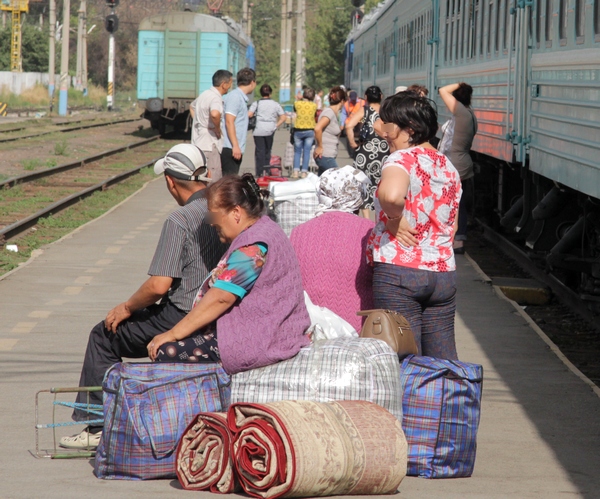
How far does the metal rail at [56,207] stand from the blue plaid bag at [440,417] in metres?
8.40

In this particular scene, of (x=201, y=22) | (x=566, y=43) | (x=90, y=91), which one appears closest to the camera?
(x=566, y=43)

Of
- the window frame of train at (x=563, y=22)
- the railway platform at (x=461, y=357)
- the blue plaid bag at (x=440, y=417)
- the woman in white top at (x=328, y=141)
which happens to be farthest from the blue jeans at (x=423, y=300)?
the woman in white top at (x=328, y=141)

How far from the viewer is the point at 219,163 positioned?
1200 centimetres

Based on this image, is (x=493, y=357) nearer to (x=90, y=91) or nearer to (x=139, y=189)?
(x=139, y=189)

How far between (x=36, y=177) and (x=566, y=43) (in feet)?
42.9

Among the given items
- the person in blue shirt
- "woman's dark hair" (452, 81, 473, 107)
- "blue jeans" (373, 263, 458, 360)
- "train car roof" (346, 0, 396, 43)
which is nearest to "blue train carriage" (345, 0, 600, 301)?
"woman's dark hair" (452, 81, 473, 107)

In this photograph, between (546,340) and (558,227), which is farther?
(558,227)

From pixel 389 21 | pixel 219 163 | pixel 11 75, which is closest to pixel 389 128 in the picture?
pixel 219 163

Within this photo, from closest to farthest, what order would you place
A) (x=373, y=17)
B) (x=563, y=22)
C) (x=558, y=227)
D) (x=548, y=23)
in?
(x=563, y=22) < (x=548, y=23) < (x=558, y=227) < (x=373, y=17)

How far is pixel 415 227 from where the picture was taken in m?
5.07

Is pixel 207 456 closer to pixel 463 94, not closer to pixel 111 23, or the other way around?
pixel 463 94

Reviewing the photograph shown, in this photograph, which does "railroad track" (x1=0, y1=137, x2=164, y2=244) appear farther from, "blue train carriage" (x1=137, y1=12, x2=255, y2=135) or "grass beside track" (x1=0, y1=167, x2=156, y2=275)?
"blue train carriage" (x1=137, y1=12, x2=255, y2=135)

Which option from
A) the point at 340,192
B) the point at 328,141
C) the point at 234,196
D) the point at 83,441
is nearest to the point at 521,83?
the point at 340,192

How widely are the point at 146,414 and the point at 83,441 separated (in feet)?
2.44
